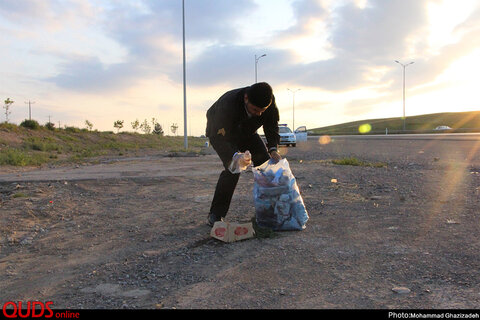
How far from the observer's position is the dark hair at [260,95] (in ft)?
10.5

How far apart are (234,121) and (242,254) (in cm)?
124

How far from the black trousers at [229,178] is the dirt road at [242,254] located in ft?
0.97

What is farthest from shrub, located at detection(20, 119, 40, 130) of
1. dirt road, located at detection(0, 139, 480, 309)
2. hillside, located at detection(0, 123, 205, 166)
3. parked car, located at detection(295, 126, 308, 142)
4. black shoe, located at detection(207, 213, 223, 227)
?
black shoe, located at detection(207, 213, 223, 227)

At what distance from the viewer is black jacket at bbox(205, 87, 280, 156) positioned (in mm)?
3404

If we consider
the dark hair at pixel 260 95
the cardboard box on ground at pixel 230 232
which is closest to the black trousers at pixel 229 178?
the cardboard box on ground at pixel 230 232

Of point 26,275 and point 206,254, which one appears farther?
point 206,254

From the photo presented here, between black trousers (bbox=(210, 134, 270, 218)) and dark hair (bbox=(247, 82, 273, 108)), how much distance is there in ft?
2.00

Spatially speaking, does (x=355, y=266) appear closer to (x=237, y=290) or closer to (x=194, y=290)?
(x=237, y=290)

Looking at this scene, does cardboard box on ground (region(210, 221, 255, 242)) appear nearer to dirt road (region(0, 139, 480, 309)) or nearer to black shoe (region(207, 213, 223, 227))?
dirt road (region(0, 139, 480, 309))

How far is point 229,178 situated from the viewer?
372 cm

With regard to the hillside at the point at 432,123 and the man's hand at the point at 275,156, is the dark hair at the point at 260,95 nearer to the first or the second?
the man's hand at the point at 275,156
